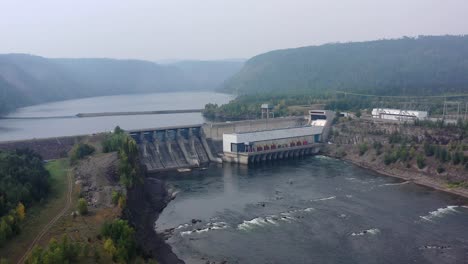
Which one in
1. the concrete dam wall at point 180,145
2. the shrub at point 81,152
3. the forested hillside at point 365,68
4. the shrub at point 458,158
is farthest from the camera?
the forested hillside at point 365,68

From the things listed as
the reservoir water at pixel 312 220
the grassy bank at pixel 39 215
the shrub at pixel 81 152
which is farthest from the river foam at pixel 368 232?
the shrub at pixel 81 152

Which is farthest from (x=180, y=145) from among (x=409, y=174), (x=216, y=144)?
(x=409, y=174)

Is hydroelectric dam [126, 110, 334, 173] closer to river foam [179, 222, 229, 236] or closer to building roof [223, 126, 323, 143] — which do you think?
building roof [223, 126, 323, 143]

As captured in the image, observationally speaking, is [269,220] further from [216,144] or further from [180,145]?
[216,144]

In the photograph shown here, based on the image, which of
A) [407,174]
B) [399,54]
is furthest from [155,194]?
[399,54]

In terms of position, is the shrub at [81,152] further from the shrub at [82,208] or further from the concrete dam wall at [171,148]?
the shrub at [82,208]

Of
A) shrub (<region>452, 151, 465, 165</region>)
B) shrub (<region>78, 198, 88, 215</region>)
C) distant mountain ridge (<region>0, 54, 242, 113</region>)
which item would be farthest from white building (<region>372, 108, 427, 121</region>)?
distant mountain ridge (<region>0, 54, 242, 113</region>)

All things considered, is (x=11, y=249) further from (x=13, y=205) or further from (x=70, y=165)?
(x=70, y=165)

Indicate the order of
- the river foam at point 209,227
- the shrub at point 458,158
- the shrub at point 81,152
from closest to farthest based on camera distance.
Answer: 1. the river foam at point 209,227
2. the shrub at point 458,158
3. the shrub at point 81,152
